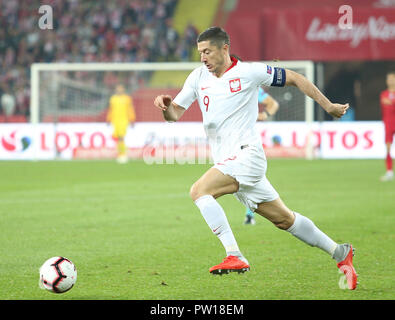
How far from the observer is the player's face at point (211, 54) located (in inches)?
262

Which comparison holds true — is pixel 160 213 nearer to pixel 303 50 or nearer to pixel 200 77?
pixel 200 77

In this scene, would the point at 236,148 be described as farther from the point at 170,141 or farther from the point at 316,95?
the point at 170,141

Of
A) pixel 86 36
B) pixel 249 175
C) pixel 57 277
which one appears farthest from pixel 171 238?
pixel 86 36

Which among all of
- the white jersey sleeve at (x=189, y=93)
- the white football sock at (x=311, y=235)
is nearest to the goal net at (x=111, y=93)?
the white jersey sleeve at (x=189, y=93)

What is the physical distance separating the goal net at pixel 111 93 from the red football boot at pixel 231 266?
17.6 meters

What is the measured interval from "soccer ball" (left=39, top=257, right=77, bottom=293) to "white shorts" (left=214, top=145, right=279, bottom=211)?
1464 mm

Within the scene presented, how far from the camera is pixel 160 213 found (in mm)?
12156

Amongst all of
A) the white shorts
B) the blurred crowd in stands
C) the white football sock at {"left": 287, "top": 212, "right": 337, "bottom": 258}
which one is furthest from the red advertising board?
the white football sock at {"left": 287, "top": 212, "right": 337, "bottom": 258}

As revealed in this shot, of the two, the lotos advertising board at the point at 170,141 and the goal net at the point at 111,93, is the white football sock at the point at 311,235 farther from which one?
the goal net at the point at 111,93

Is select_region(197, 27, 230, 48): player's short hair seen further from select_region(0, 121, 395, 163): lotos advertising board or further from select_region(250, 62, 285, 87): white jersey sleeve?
select_region(0, 121, 395, 163): lotos advertising board

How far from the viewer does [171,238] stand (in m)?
9.63

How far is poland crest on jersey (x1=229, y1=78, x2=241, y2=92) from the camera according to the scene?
6.75 meters

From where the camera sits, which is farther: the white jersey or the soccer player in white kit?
the white jersey
